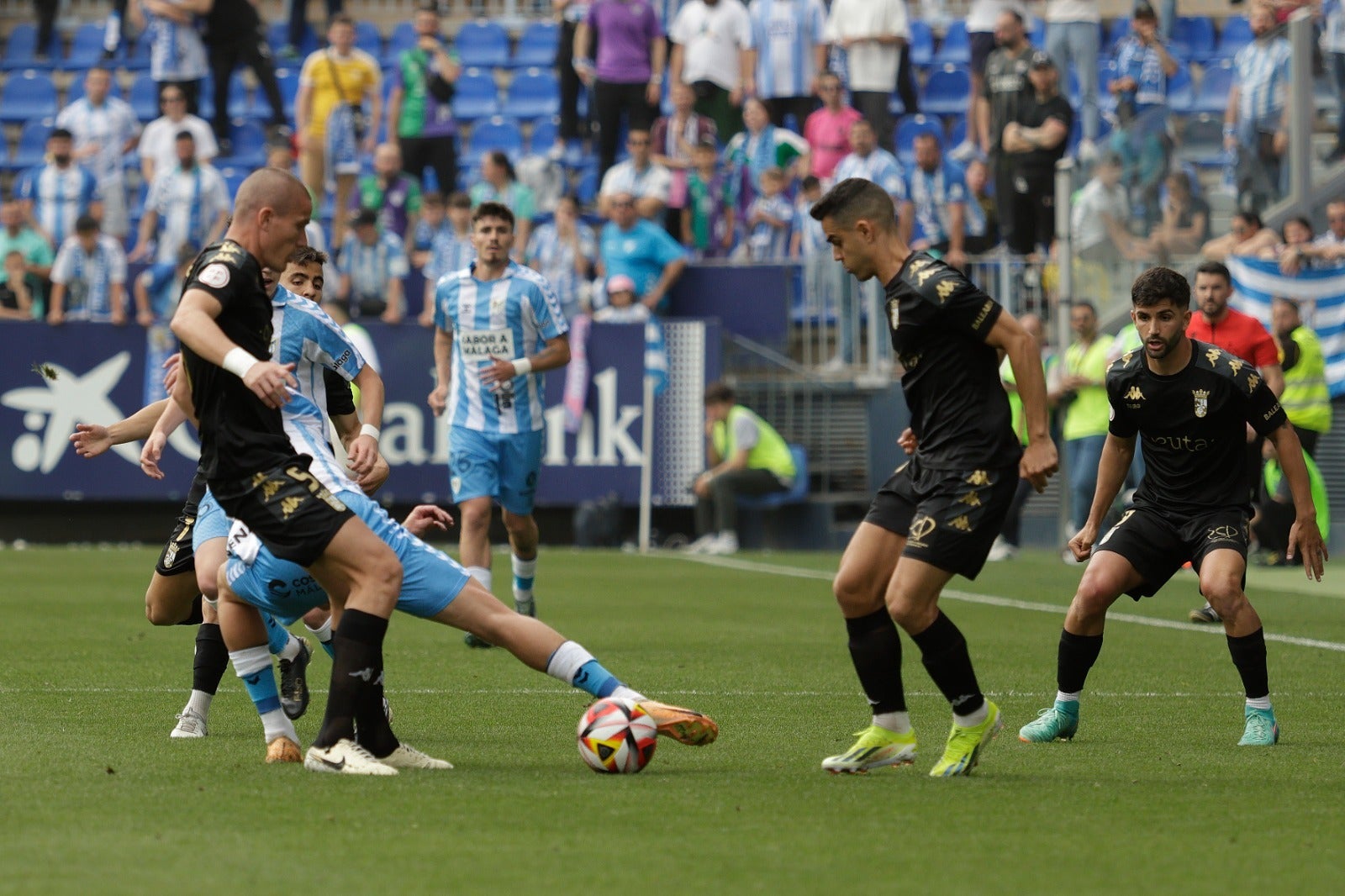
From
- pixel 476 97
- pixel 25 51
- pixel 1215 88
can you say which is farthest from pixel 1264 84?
pixel 25 51

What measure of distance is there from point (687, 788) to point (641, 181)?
1475 cm

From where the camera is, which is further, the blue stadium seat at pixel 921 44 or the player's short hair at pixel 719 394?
the blue stadium seat at pixel 921 44

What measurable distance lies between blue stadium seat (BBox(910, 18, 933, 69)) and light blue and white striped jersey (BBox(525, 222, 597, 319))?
7.16 metres

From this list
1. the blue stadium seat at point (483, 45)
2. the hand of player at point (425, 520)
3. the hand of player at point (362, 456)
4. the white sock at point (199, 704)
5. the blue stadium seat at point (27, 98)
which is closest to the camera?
the hand of player at point (425, 520)

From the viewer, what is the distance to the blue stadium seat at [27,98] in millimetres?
26625

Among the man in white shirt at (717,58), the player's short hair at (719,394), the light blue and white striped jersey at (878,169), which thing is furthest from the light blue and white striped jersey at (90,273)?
the light blue and white striped jersey at (878,169)

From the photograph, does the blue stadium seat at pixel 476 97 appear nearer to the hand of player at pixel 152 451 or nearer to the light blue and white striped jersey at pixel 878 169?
the light blue and white striped jersey at pixel 878 169

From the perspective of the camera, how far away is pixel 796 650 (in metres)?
10.8

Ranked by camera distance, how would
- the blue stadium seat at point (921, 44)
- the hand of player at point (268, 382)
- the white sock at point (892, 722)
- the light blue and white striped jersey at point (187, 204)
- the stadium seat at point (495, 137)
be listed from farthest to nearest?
the blue stadium seat at point (921, 44), the stadium seat at point (495, 137), the light blue and white striped jersey at point (187, 204), the white sock at point (892, 722), the hand of player at point (268, 382)

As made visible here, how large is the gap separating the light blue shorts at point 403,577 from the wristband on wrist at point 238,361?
766mm

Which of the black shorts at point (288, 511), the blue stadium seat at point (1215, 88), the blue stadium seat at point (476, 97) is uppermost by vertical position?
the blue stadium seat at point (476, 97)

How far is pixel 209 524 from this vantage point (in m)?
7.12

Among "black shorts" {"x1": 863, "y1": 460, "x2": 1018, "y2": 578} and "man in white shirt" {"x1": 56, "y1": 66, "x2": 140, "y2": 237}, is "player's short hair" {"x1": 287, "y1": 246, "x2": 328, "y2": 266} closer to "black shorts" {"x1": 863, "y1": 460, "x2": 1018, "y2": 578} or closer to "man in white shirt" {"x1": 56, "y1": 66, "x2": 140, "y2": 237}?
"black shorts" {"x1": 863, "y1": 460, "x2": 1018, "y2": 578}

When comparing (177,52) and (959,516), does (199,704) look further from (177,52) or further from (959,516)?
(177,52)
